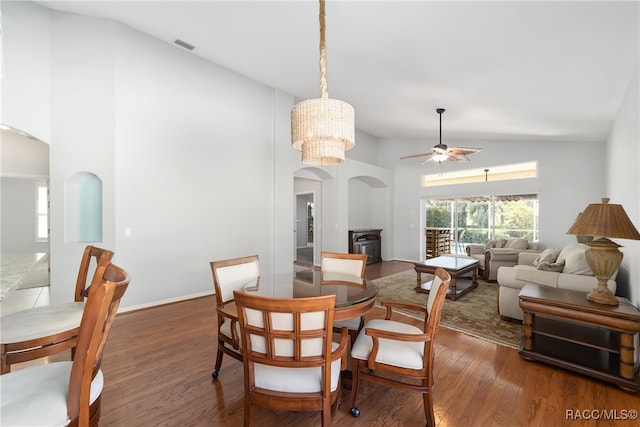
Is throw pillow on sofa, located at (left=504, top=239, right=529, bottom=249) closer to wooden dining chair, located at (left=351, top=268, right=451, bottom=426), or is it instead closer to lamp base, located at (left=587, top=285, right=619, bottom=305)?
lamp base, located at (left=587, top=285, right=619, bottom=305)

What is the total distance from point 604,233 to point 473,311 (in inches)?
81.2

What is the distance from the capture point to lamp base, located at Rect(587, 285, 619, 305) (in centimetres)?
225

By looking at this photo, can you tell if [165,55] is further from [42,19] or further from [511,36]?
[511,36]

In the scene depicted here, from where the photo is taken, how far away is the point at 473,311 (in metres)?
3.77

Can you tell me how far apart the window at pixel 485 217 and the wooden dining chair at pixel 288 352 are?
6.23 metres

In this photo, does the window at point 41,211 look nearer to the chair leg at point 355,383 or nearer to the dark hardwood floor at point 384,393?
the dark hardwood floor at point 384,393

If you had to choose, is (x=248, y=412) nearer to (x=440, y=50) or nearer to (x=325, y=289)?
(x=325, y=289)

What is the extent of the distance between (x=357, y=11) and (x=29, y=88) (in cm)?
398

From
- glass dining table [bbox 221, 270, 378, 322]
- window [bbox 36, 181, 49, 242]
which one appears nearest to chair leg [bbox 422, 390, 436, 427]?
glass dining table [bbox 221, 270, 378, 322]

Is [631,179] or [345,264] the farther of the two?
[345,264]

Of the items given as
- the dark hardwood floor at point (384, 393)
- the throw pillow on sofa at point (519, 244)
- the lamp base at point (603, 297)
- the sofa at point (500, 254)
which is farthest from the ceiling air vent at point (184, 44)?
the throw pillow on sofa at point (519, 244)

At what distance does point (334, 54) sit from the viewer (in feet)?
11.5

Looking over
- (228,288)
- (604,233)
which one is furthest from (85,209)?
(604,233)

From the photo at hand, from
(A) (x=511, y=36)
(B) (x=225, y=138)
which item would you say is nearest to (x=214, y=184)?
(B) (x=225, y=138)
